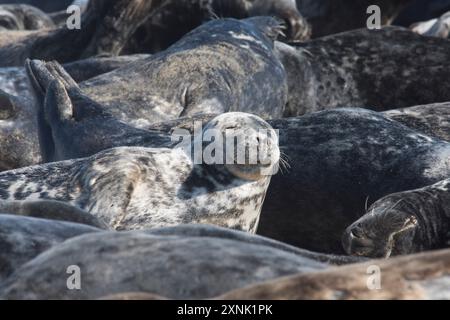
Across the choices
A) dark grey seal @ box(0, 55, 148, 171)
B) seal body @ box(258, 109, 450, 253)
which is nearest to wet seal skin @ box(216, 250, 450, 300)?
seal body @ box(258, 109, 450, 253)

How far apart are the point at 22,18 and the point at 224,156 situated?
8.05 m

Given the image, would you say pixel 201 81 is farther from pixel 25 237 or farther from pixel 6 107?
pixel 25 237

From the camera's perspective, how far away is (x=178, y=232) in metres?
3.49

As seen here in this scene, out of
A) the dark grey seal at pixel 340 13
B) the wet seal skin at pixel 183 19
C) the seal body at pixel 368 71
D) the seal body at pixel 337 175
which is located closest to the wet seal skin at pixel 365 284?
the seal body at pixel 337 175

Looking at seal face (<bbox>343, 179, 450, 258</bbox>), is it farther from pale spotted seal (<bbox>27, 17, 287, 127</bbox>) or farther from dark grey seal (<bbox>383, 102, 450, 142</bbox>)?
pale spotted seal (<bbox>27, 17, 287, 127</bbox>)

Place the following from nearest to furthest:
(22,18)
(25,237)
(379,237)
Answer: (25,237) → (379,237) → (22,18)

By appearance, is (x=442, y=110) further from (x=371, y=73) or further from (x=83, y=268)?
(x=83, y=268)

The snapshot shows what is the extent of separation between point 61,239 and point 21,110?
480cm

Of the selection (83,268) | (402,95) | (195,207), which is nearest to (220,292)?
(83,268)

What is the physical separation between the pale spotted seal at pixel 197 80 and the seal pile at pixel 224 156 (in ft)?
0.06

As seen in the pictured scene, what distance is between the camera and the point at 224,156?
5.91 m

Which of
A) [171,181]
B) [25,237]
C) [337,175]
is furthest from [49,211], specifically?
[337,175]

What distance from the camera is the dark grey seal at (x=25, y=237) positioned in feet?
11.0

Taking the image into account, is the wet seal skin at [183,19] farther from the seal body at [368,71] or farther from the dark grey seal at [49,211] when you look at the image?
the dark grey seal at [49,211]
